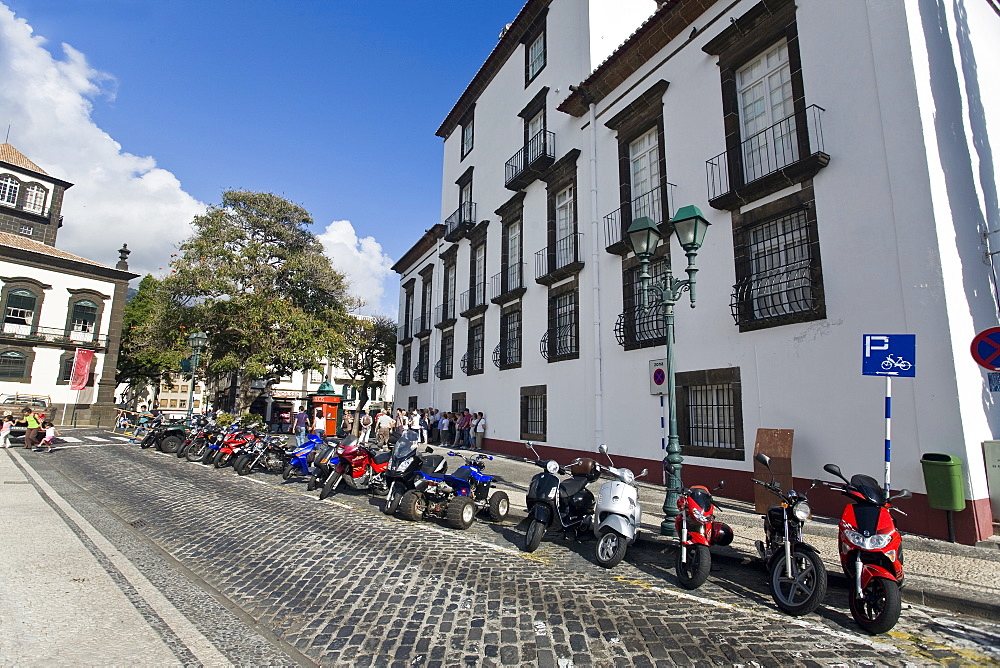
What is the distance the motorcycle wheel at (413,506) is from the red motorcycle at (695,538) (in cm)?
394

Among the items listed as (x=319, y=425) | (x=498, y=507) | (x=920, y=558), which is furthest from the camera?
(x=319, y=425)

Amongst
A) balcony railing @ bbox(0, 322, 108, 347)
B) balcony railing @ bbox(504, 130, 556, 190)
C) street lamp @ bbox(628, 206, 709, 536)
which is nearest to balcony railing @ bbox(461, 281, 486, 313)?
balcony railing @ bbox(504, 130, 556, 190)

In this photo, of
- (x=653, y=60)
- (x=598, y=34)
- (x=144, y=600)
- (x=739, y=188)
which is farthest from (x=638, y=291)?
(x=144, y=600)

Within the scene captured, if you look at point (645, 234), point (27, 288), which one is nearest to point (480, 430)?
point (645, 234)

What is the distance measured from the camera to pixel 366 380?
1474 inches

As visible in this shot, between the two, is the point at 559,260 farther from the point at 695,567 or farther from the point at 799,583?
the point at 799,583

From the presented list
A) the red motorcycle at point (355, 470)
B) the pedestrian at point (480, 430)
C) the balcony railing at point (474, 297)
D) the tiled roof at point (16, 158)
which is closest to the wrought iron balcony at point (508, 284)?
the balcony railing at point (474, 297)

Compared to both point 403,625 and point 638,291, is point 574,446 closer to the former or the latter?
point 638,291

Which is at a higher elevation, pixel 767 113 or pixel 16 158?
pixel 16 158

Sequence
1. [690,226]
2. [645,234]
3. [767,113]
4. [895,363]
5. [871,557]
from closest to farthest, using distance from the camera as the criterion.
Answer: [871,557] < [895,363] < [690,226] < [645,234] < [767,113]

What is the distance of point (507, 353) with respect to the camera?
61.4ft

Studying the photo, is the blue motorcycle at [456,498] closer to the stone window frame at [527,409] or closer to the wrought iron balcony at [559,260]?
the stone window frame at [527,409]

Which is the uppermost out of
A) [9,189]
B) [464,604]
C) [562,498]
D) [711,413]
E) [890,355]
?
[9,189]

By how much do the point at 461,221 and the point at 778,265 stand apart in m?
15.5
